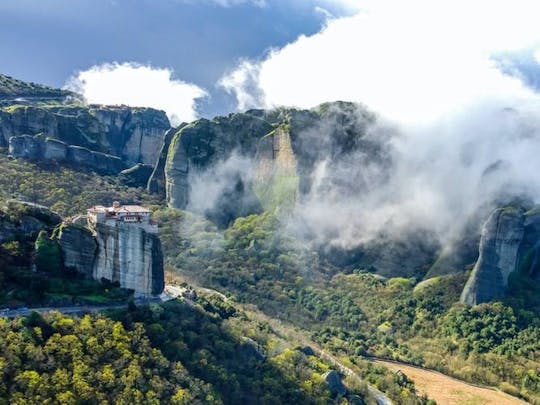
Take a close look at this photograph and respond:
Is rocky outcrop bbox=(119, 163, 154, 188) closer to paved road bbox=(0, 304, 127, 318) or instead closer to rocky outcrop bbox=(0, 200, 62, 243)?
rocky outcrop bbox=(0, 200, 62, 243)

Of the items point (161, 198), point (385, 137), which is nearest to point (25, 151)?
point (161, 198)

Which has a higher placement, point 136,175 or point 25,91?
point 25,91

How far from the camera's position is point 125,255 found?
7544 cm

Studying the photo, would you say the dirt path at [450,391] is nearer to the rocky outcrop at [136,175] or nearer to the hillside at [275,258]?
the hillside at [275,258]

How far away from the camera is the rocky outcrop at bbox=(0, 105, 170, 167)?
137000mm

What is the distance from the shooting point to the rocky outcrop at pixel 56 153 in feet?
433

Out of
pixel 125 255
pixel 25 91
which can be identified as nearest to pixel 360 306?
pixel 125 255

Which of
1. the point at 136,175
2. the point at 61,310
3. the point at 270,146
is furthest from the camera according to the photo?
the point at 136,175

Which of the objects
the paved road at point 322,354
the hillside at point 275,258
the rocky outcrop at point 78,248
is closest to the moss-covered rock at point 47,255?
the hillside at point 275,258

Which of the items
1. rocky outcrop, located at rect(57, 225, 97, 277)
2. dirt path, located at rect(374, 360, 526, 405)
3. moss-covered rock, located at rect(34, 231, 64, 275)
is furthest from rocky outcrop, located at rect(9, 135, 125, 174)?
dirt path, located at rect(374, 360, 526, 405)

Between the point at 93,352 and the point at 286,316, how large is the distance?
52.6 meters

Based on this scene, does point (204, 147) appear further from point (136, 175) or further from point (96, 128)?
point (96, 128)

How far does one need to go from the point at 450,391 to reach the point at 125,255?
4619 centimetres

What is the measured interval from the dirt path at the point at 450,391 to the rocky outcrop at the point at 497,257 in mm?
18254
